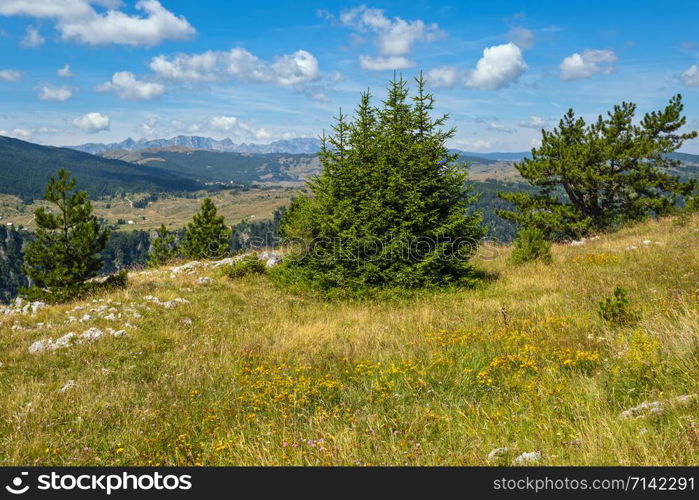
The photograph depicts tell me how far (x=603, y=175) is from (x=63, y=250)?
31107mm

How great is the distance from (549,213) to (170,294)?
26.3m

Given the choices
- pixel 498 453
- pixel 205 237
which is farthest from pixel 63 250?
pixel 498 453

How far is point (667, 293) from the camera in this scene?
938 cm

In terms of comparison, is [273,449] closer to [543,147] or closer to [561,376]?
[561,376]

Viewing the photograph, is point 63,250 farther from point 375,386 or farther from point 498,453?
point 498,453

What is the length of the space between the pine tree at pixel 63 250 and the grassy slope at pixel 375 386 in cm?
477

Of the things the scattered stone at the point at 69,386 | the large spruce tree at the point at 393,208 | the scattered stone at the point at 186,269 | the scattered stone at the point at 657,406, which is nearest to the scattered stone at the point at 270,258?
the scattered stone at the point at 186,269

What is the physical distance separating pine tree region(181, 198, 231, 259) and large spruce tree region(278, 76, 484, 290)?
53.8 ft

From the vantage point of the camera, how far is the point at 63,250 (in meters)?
16.3

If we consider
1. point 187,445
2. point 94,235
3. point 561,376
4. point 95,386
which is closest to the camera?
point 187,445

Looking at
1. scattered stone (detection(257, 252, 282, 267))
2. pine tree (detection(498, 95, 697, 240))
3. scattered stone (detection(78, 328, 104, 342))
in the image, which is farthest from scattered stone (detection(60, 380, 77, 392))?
pine tree (detection(498, 95, 697, 240))

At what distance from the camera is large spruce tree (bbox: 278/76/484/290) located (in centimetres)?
1329

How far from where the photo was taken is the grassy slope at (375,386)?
13.5 feet

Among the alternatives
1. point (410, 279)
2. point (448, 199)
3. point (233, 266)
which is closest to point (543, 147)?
point (448, 199)
